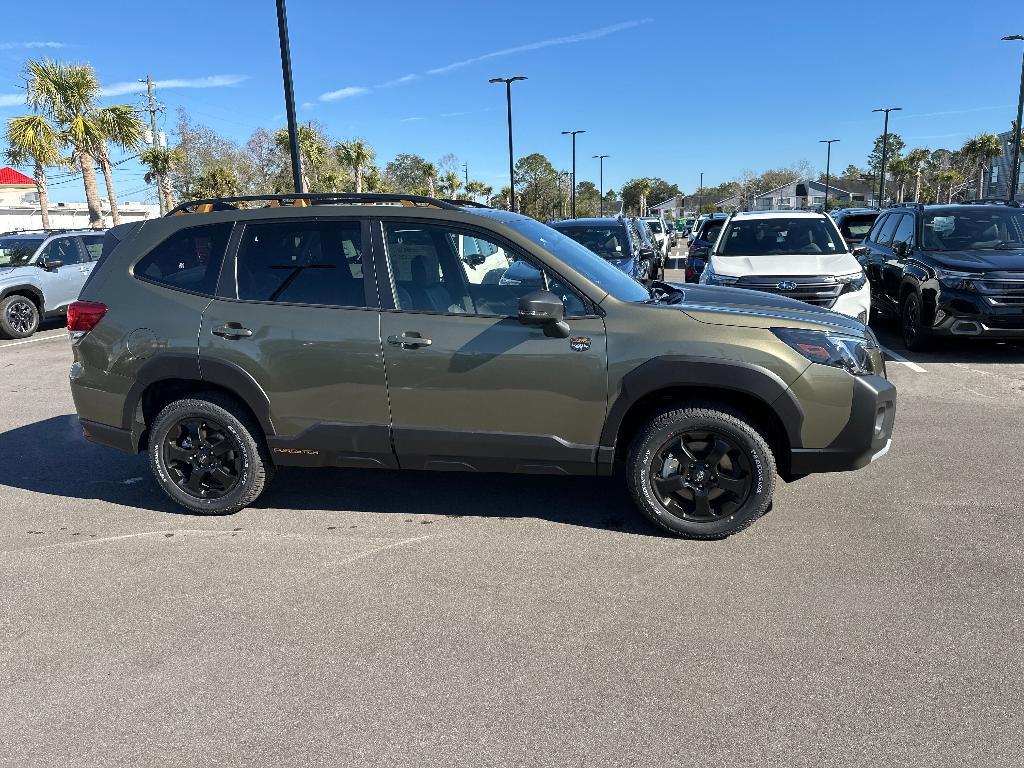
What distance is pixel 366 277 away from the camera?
14.1 feet

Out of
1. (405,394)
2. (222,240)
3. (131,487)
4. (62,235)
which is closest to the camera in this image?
(405,394)

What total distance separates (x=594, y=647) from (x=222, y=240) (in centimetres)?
312

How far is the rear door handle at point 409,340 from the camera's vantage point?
413 centimetres

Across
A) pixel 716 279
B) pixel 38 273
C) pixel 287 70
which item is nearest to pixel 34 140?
pixel 38 273

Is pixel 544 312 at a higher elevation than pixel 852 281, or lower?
higher

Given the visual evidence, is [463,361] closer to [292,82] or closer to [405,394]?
[405,394]

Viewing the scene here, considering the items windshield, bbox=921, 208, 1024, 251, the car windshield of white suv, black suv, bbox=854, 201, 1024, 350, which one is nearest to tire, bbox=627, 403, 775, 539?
black suv, bbox=854, 201, 1024, 350

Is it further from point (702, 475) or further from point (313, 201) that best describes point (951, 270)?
point (313, 201)

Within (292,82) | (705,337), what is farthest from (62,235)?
(705,337)

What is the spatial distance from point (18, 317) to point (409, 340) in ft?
37.0

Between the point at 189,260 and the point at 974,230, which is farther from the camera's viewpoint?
the point at 974,230

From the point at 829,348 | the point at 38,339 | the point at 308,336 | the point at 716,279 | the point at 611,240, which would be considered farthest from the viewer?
the point at 611,240

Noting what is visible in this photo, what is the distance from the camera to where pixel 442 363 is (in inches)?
162

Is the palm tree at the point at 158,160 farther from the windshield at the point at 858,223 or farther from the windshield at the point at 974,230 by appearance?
the windshield at the point at 974,230
